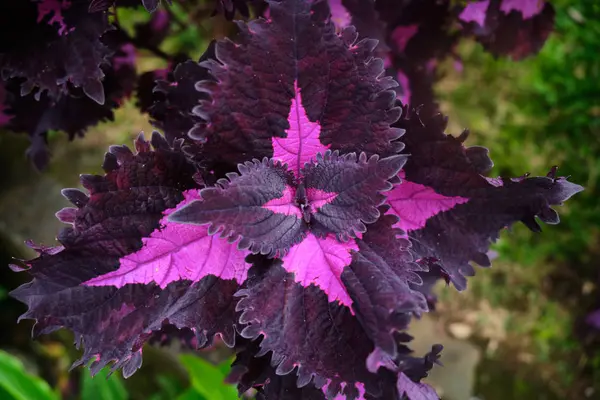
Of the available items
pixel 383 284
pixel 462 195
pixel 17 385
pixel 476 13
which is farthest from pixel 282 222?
pixel 17 385

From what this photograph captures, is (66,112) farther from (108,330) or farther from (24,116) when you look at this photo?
(108,330)

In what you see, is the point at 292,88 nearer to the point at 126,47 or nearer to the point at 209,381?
the point at 126,47

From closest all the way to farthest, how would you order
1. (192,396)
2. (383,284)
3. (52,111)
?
(383,284)
(52,111)
(192,396)

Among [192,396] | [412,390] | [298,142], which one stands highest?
[298,142]

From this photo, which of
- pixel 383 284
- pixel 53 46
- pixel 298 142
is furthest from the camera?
pixel 53 46

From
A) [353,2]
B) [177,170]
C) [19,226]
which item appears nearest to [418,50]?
[353,2]

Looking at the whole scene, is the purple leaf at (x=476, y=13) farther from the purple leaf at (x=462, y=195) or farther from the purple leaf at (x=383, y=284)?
the purple leaf at (x=383, y=284)

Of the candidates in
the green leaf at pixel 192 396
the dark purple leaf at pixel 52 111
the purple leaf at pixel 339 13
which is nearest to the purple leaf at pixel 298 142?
the purple leaf at pixel 339 13
